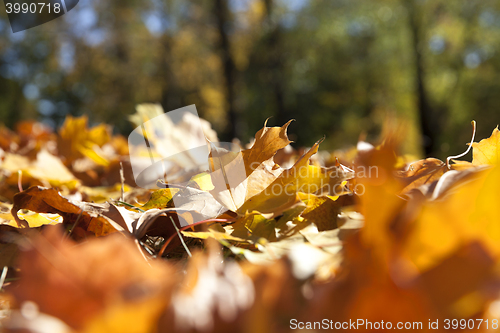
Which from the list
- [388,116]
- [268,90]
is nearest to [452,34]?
[268,90]

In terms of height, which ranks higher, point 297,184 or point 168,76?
point 297,184

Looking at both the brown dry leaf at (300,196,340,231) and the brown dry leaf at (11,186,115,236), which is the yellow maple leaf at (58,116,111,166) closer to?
the brown dry leaf at (11,186,115,236)

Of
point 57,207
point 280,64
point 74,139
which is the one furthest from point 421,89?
point 57,207

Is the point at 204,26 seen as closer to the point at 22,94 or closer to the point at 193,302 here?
the point at 22,94

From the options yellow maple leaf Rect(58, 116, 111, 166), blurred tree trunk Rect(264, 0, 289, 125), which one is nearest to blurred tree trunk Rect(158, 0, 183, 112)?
blurred tree trunk Rect(264, 0, 289, 125)

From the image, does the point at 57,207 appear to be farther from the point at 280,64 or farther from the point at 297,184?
the point at 280,64

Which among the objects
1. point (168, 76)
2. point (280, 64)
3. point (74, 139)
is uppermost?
point (74, 139)

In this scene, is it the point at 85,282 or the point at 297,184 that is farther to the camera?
the point at 297,184
